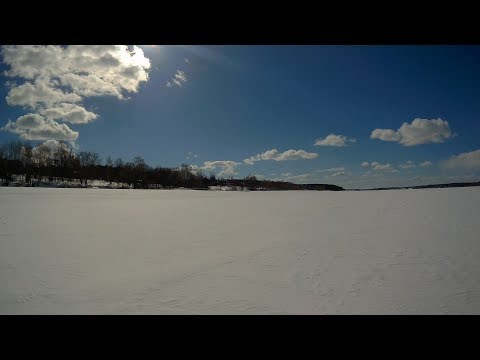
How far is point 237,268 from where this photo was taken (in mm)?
4188

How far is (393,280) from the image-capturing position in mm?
3777

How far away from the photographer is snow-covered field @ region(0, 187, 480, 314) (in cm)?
308

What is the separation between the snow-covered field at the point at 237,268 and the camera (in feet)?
10.1
